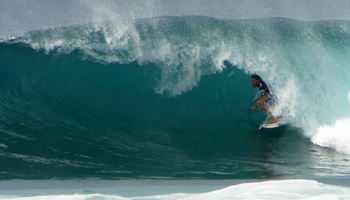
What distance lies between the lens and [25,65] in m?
7.57

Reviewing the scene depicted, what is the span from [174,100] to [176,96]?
99mm

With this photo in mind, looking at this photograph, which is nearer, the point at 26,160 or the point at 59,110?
the point at 26,160

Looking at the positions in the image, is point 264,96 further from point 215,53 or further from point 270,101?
point 215,53

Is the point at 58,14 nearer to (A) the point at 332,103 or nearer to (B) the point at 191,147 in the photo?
(B) the point at 191,147

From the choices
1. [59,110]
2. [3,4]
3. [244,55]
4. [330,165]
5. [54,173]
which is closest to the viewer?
[54,173]

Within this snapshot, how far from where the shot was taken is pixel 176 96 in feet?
23.6

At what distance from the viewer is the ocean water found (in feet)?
15.1

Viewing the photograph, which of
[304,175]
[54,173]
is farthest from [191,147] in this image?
[54,173]

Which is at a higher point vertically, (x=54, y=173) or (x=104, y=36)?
(x=104, y=36)

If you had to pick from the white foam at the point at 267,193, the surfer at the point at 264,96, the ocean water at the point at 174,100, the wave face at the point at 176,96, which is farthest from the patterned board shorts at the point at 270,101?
the white foam at the point at 267,193

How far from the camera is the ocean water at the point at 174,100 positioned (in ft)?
15.1

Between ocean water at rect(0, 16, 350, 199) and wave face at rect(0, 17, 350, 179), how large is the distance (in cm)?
2

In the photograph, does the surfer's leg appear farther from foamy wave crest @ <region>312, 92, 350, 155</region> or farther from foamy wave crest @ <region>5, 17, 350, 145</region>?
foamy wave crest @ <region>312, 92, 350, 155</region>

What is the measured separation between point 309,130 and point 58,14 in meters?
5.26
